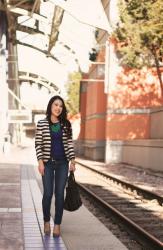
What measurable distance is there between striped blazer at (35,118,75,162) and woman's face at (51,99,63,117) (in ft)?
0.55

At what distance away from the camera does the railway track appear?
326 inches

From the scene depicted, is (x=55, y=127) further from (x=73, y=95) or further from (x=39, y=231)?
(x=73, y=95)

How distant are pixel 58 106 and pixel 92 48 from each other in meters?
33.9

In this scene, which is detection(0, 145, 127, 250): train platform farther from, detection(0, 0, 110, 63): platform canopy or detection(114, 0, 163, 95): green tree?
detection(0, 0, 110, 63): platform canopy

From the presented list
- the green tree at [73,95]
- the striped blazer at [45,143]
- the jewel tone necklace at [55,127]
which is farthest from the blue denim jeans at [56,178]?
the green tree at [73,95]

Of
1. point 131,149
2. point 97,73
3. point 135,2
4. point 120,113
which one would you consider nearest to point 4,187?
point 135,2

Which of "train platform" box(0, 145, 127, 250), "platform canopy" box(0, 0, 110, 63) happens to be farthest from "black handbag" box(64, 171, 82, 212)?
"platform canopy" box(0, 0, 110, 63)

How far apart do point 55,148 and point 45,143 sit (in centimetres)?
15

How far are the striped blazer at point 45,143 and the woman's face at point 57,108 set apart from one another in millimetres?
169

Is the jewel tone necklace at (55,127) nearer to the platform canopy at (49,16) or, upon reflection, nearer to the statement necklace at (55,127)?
the statement necklace at (55,127)

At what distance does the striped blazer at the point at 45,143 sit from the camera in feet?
22.8

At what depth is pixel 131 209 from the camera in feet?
38.4

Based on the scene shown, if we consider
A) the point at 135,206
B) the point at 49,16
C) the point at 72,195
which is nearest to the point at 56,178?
the point at 72,195

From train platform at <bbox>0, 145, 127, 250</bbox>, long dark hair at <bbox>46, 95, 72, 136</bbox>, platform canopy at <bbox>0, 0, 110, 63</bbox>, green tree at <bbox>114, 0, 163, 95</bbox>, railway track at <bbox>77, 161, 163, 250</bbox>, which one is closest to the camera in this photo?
train platform at <bbox>0, 145, 127, 250</bbox>
